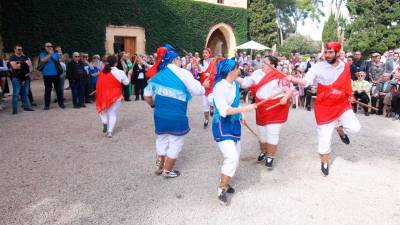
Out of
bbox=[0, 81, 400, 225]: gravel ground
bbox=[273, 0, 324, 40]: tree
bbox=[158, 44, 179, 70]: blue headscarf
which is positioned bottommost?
bbox=[0, 81, 400, 225]: gravel ground

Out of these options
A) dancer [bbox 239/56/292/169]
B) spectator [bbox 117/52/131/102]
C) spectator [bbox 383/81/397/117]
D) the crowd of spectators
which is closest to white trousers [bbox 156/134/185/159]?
dancer [bbox 239/56/292/169]

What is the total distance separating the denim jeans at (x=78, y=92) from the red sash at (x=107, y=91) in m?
3.73

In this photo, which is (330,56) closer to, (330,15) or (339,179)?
(339,179)

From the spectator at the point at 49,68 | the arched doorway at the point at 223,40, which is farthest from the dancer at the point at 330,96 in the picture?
the arched doorway at the point at 223,40

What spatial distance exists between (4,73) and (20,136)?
450 cm

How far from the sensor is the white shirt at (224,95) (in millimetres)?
3680

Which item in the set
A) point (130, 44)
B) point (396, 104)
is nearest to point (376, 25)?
point (396, 104)

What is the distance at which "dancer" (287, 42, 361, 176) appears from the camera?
4742 millimetres

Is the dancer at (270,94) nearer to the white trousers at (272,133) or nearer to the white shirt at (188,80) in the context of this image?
the white trousers at (272,133)

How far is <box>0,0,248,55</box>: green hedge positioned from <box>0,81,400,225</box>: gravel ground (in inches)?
395

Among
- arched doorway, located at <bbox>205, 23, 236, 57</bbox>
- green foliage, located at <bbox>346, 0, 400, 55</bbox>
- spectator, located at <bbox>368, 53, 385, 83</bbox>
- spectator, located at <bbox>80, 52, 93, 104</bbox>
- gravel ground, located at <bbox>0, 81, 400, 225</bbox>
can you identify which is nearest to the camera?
gravel ground, located at <bbox>0, 81, 400, 225</bbox>

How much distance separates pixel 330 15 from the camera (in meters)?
37.7

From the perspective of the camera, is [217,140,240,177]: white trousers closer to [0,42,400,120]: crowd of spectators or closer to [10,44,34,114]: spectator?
[0,42,400,120]: crowd of spectators

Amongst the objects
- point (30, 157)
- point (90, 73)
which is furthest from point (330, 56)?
point (90, 73)
